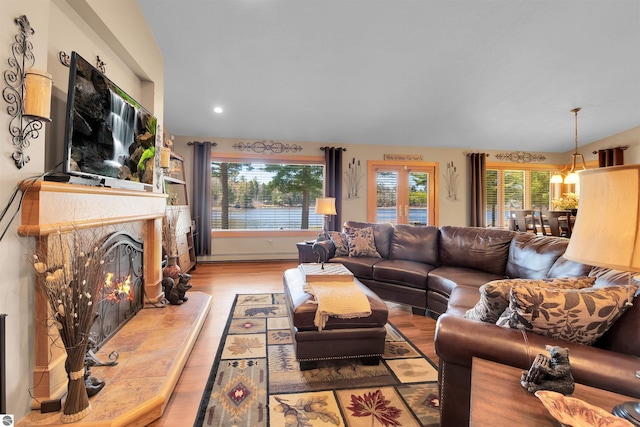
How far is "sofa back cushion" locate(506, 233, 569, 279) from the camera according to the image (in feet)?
8.25

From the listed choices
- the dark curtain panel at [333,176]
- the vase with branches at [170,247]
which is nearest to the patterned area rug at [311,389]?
the vase with branches at [170,247]

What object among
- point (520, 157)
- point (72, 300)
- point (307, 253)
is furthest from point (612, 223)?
point (520, 157)

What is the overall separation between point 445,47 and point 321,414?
3.87 m

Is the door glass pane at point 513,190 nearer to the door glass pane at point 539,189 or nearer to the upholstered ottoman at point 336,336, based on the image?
the door glass pane at point 539,189

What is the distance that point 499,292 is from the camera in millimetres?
1329

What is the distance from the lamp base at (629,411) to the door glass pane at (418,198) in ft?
18.4

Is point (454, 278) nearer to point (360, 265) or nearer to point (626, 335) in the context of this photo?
point (360, 265)

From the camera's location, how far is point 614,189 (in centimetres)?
79

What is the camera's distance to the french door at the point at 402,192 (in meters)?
6.12

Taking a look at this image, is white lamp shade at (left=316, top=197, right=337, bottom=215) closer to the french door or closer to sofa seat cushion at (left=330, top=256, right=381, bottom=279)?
sofa seat cushion at (left=330, top=256, right=381, bottom=279)

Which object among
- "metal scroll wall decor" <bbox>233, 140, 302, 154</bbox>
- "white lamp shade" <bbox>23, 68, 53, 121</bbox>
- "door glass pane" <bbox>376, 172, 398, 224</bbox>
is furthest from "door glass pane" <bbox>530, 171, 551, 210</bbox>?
"white lamp shade" <bbox>23, 68, 53, 121</bbox>

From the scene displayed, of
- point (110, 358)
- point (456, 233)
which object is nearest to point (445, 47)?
point (456, 233)

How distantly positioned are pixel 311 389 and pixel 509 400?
1.29 m

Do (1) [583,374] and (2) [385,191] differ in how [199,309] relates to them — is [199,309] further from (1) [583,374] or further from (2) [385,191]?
(2) [385,191]
